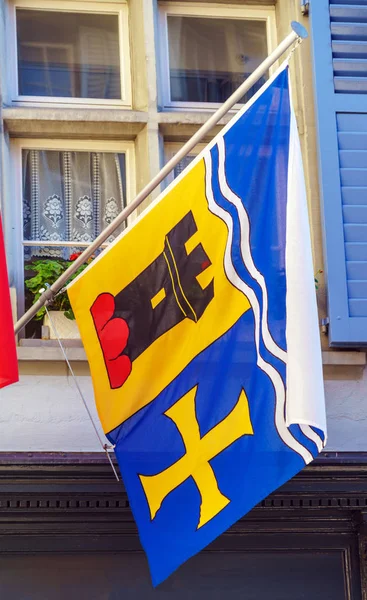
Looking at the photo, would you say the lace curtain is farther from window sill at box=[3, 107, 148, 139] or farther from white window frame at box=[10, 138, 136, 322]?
window sill at box=[3, 107, 148, 139]

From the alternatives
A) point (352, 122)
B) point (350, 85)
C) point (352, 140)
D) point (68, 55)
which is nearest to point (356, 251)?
point (352, 140)

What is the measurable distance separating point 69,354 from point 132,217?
1.10 meters

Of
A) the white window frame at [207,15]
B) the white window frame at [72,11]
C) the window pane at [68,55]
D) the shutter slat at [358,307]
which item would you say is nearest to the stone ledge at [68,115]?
the white window frame at [72,11]

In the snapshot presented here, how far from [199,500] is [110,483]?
1.14 meters

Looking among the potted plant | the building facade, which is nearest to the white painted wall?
the building facade

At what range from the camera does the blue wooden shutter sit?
21.0ft

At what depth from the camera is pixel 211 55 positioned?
7.33 meters

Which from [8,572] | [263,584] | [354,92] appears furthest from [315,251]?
[8,572]

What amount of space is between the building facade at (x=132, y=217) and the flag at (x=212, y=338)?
90 cm

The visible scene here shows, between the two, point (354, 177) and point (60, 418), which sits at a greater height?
point (354, 177)

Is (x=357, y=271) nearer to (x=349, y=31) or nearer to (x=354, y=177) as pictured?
(x=354, y=177)

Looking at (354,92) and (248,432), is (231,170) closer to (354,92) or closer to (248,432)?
(248,432)

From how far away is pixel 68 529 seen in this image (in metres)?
6.08

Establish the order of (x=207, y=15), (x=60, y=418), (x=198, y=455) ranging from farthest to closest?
(x=207, y=15) < (x=60, y=418) < (x=198, y=455)
